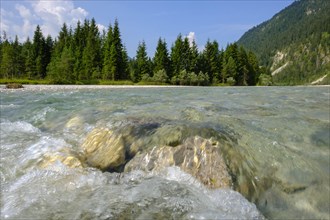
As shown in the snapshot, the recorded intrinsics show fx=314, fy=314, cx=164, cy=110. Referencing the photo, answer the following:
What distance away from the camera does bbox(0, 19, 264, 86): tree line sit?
7506cm

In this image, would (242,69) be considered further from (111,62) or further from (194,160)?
(194,160)

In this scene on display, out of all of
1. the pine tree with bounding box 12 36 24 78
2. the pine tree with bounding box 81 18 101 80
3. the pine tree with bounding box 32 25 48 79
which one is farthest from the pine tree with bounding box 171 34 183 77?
the pine tree with bounding box 12 36 24 78

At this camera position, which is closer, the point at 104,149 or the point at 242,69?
the point at 104,149

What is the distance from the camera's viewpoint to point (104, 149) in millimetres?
7055

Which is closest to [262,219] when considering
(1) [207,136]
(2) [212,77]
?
(1) [207,136]

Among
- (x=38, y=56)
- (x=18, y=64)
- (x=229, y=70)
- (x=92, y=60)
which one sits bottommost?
(x=229, y=70)

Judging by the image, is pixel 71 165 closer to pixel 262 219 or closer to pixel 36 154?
pixel 36 154

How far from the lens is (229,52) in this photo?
93.8 m

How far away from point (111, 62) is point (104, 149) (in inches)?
2775

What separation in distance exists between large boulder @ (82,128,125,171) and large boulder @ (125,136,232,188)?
0.42 m

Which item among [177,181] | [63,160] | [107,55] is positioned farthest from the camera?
[107,55]

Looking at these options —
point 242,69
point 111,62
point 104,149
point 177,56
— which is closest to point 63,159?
point 104,149

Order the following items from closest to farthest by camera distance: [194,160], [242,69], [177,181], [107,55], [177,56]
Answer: [177,181], [194,160], [107,55], [177,56], [242,69]

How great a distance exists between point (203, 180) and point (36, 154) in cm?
380
